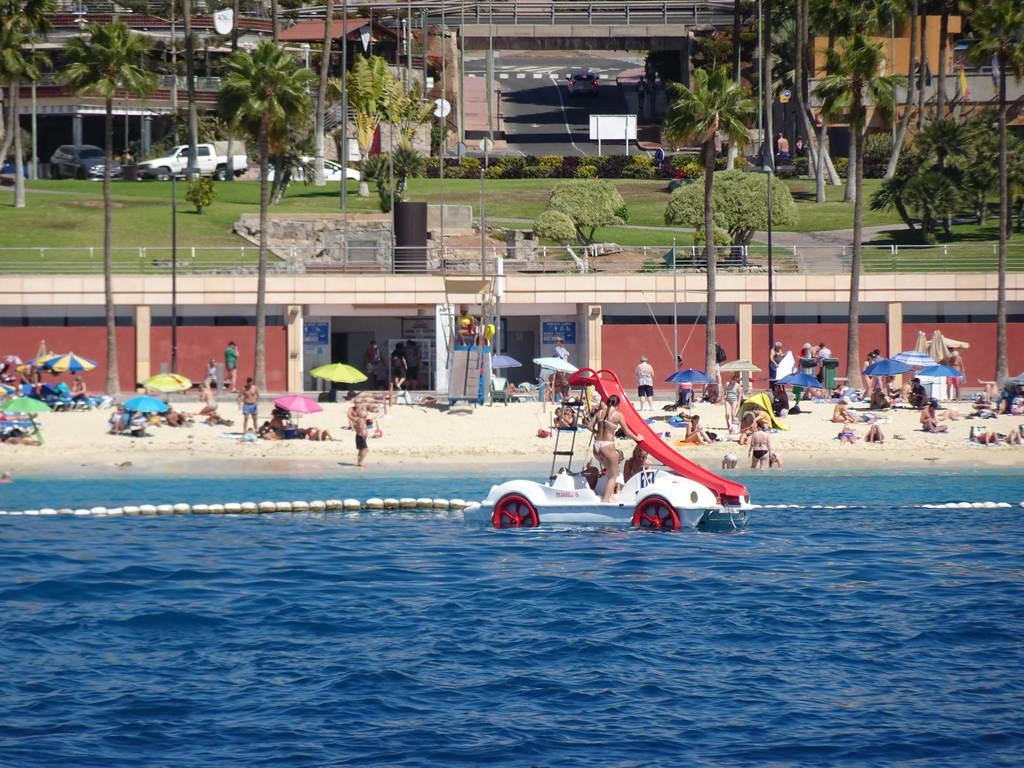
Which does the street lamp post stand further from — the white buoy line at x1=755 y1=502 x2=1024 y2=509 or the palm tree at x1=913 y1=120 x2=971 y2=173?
the palm tree at x1=913 y1=120 x2=971 y2=173

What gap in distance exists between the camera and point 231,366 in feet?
123

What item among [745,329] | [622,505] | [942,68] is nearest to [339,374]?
[622,505]

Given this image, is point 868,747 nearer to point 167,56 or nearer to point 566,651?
Answer: point 566,651

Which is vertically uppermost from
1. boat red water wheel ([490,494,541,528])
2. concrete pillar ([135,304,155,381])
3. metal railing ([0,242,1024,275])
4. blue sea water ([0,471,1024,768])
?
metal railing ([0,242,1024,275])

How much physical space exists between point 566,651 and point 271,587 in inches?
197

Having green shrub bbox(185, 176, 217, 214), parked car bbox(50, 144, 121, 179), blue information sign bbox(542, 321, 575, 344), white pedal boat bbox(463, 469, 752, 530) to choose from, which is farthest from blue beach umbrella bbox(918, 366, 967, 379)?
parked car bbox(50, 144, 121, 179)

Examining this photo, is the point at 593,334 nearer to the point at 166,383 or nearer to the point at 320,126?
the point at 166,383

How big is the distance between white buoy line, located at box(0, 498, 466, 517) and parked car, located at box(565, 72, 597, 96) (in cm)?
7044

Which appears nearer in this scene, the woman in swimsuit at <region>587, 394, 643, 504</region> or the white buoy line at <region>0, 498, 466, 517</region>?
the woman in swimsuit at <region>587, 394, 643, 504</region>

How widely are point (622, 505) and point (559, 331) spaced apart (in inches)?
830

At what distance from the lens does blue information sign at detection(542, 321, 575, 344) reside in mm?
40438

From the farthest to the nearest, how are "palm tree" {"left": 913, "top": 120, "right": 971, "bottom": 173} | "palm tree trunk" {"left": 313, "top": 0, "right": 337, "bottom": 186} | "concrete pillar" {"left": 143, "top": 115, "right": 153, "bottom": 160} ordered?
"concrete pillar" {"left": 143, "top": 115, "right": 153, "bottom": 160} → "palm tree trunk" {"left": 313, "top": 0, "right": 337, "bottom": 186} → "palm tree" {"left": 913, "top": 120, "right": 971, "bottom": 173}

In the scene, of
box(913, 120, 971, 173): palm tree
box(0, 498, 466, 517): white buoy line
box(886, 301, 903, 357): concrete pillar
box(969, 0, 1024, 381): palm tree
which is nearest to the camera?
box(0, 498, 466, 517): white buoy line

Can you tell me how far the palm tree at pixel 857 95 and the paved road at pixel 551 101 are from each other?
33.5 meters
